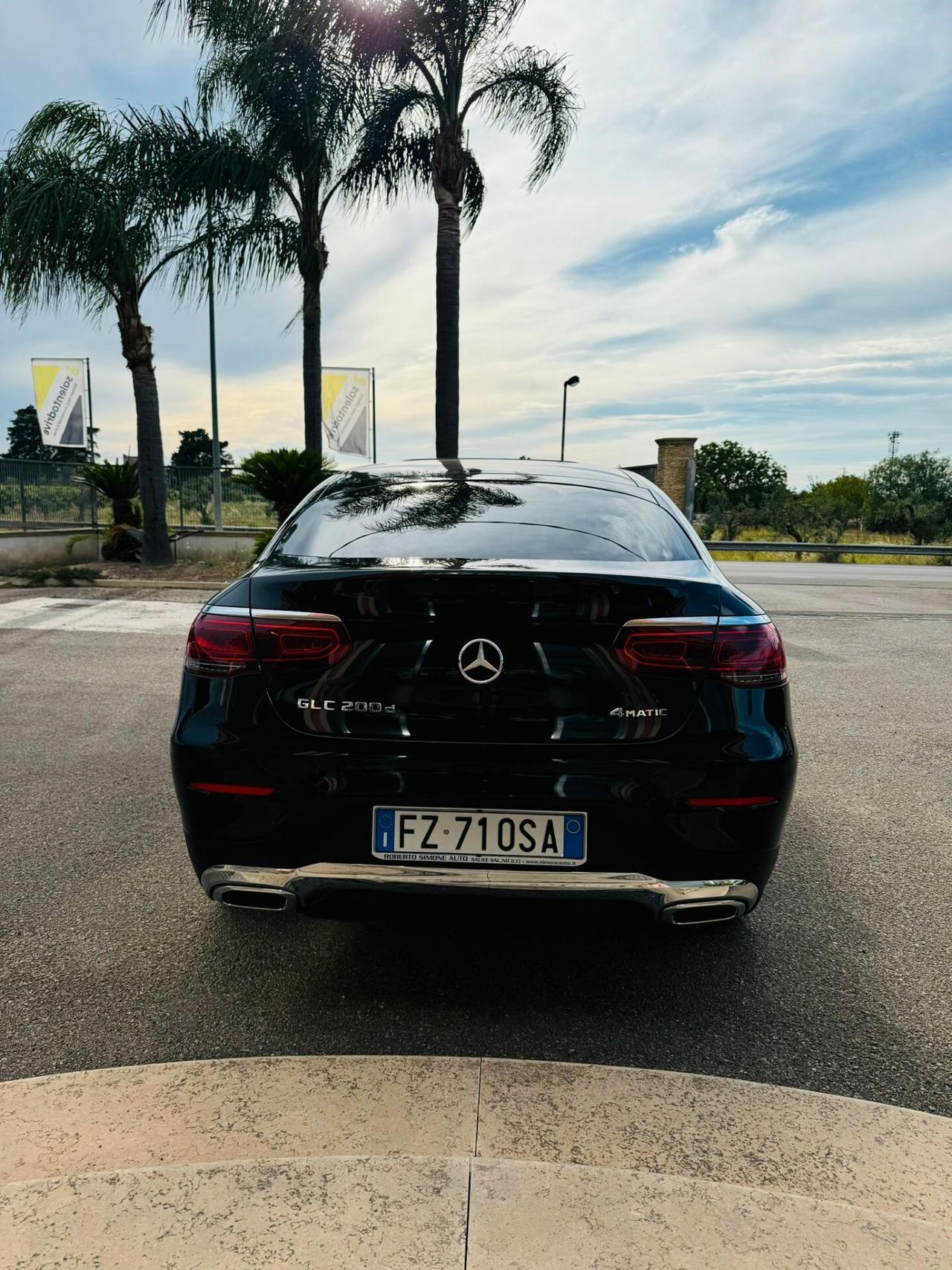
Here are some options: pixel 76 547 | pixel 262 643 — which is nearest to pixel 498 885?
pixel 262 643

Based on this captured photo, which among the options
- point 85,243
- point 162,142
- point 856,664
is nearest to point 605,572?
point 856,664

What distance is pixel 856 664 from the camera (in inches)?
326

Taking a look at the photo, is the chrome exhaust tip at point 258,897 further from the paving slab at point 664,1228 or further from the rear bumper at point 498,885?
the paving slab at point 664,1228

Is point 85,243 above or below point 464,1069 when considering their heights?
above

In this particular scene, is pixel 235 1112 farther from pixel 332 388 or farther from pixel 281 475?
pixel 332 388

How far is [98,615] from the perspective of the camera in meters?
11.1

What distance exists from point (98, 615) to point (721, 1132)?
1036 cm

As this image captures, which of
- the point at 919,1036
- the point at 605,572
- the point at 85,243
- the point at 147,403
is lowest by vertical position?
the point at 919,1036

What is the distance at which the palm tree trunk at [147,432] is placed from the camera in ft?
52.8

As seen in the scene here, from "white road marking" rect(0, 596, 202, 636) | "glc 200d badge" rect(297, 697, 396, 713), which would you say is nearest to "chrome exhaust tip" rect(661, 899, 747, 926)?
"glc 200d badge" rect(297, 697, 396, 713)

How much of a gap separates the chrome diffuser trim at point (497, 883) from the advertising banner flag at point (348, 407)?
85.3 ft

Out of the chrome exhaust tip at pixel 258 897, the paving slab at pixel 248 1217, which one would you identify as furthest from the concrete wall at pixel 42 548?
the paving slab at pixel 248 1217

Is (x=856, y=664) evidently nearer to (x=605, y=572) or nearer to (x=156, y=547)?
(x=605, y=572)

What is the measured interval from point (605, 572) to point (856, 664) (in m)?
6.57
